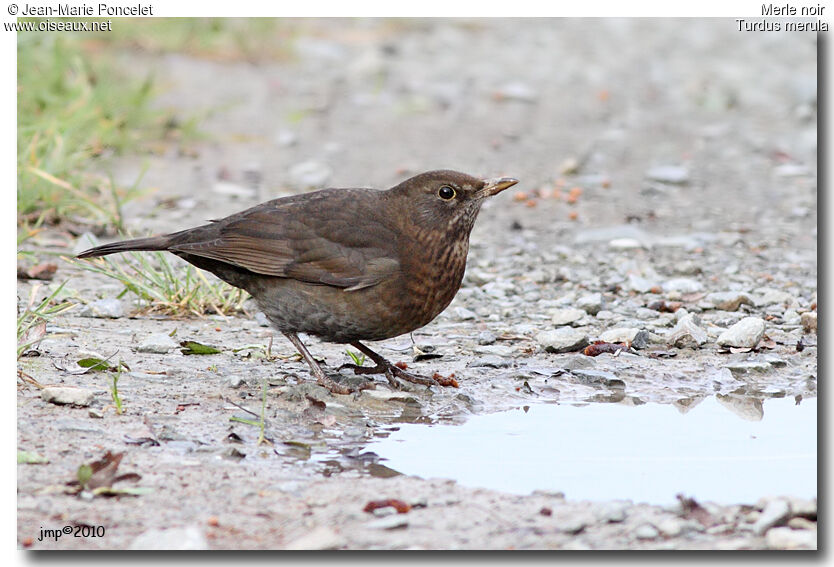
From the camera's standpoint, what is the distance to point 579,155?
9.77 metres

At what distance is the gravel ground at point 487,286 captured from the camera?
3607 mm

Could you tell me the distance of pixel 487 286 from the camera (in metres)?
6.83

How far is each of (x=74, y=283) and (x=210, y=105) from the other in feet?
14.2

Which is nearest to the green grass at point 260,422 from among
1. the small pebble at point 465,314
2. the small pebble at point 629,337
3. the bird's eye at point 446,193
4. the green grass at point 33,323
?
the green grass at point 33,323

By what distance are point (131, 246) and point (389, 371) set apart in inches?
54.6

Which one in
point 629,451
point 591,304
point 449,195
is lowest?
point 629,451

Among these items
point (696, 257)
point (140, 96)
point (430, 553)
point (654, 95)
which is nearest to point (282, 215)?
point (430, 553)

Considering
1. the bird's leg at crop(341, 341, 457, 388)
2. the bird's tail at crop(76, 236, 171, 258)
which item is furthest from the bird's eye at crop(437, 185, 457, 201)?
the bird's tail at crop(76, 236, 171, 258)

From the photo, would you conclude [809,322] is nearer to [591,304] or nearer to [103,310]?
[591,304]

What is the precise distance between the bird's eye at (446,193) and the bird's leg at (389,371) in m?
0.84

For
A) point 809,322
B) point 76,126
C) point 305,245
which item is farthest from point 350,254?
point 76,126

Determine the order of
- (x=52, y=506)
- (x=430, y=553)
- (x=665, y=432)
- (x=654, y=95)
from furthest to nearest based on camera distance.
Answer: (x=654, y=95)
(x=665, y=432)
(x=52, y=506)
(x=430, y=553)

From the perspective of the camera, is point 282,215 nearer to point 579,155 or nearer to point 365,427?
point 365,427

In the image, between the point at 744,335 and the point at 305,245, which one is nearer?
the point at 305,245
